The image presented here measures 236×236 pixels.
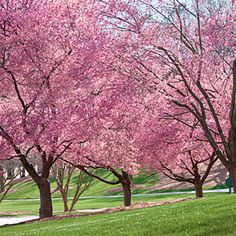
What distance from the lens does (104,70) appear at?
1499 centimetres

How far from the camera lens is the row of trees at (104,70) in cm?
1338

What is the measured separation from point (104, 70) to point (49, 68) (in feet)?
7.02

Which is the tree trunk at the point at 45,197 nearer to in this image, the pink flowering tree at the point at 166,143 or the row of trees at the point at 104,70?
the row of trees at the point at 104,70

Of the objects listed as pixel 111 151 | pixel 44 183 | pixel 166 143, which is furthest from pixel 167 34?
pixel 44 183

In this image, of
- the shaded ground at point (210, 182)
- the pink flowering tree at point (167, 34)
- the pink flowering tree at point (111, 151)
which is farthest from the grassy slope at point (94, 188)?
the pink flowering tree at point (167, 34)

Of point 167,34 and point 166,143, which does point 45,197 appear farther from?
point 167,34

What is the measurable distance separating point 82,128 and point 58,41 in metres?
3.26

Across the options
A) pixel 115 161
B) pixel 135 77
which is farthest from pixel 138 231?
pixel 115 161

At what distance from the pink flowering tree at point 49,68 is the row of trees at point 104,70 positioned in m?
0.04

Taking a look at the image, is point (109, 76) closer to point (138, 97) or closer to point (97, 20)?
point (138, 97)

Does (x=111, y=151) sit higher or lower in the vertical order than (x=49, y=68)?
lower

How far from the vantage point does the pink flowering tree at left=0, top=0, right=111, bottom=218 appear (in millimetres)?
15273

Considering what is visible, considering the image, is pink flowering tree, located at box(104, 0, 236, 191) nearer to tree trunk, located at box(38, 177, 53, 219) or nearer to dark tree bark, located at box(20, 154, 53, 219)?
dark tree bark, located at box(20, 154, 53, 219)

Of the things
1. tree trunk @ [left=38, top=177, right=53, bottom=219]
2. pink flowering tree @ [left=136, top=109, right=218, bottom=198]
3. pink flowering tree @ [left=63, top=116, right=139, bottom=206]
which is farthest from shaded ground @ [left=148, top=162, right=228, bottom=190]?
tree trunk @ [left=38, top=177, right=53, bottom=219]
